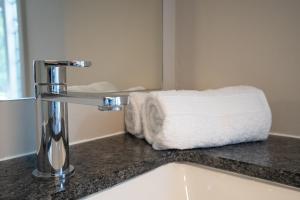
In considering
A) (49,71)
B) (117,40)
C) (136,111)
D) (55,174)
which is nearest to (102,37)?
(117,40)

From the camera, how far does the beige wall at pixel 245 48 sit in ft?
2.70

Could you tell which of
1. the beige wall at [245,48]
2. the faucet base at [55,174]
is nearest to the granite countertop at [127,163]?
the faucet base at [55,174]

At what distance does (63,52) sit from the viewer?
2.52 feet

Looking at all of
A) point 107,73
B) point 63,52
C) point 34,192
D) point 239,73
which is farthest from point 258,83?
point 34,192

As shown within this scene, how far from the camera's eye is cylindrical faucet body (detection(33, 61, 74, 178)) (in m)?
0.57

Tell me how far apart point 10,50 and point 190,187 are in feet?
1.70

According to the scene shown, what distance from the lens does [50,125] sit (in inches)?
23.0

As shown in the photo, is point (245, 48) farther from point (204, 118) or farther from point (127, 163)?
point (127, 163)

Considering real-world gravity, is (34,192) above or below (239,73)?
below

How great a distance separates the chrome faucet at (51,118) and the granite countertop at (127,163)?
0.03 m

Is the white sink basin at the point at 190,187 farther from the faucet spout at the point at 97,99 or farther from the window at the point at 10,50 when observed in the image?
the window at the point at 10,50

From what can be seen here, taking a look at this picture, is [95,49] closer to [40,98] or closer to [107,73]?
[107,73]

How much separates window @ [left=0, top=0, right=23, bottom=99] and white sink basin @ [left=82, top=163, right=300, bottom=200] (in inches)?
12.2

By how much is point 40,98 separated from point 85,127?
0.27 meters
